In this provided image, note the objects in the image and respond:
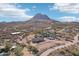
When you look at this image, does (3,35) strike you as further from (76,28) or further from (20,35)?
(76,28)

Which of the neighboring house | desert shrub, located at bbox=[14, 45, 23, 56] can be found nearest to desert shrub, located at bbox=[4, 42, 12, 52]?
desert shrub, located at bbox=[14, 45, 23, 56]

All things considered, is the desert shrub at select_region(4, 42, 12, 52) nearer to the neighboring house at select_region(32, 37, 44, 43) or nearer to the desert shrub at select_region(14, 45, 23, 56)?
the desert shrub at select_region(14, 45, 23, 56)

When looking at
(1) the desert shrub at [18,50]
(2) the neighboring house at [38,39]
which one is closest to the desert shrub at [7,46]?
(1) the desert shrub at [18,50]

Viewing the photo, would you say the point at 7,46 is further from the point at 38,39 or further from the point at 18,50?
the point at 38,39

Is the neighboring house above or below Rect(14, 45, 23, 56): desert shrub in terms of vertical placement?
above

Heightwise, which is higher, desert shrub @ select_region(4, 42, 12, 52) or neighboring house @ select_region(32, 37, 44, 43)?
neighboring house @ select_region(32, 37, 44, 43)

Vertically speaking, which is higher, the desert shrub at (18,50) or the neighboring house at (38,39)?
the neighboring house at (38,39)

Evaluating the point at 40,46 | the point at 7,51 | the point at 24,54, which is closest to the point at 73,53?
the point at 40,46

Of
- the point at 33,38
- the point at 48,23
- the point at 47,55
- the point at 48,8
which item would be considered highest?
the point at 48,8

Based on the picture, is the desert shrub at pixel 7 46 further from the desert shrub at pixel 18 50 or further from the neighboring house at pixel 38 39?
the neighboring house at pixel 38 39

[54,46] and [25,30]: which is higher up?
[25,30]

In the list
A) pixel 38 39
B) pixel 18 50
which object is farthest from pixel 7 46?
pixel 38 39
